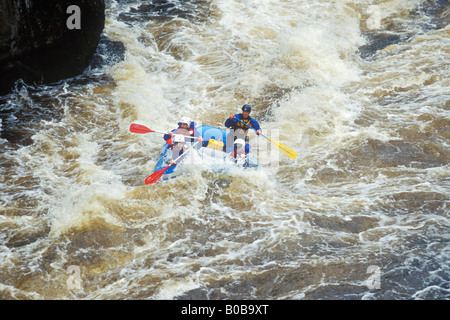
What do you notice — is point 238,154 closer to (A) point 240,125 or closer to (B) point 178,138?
(A) point 240,125

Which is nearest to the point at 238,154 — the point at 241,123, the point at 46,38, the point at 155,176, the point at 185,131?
the point at 241,123

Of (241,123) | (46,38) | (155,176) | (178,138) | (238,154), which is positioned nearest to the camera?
(155,176)

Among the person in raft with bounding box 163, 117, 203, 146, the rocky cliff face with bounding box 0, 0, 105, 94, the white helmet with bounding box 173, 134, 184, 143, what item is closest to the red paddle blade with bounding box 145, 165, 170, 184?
the white helmet with bounding box 173, 134, 184, 143

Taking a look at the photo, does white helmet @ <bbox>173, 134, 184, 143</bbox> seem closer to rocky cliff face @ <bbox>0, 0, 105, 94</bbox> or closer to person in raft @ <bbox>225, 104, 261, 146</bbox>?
person in raft @ <bbox>225, 104, 261, 146</bbox>

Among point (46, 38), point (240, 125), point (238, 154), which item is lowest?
point (238, 154)

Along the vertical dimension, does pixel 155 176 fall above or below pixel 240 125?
below

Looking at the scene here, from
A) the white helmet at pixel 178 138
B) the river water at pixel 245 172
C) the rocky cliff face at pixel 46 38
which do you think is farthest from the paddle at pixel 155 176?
the rocky cliff face at pixel 46 38
